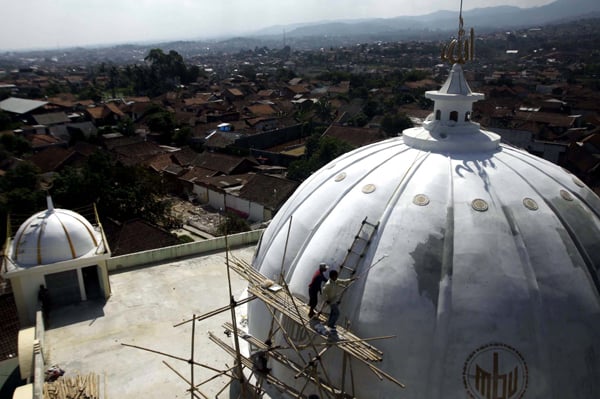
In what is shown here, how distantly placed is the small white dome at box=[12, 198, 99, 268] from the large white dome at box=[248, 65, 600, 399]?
27.8 feet

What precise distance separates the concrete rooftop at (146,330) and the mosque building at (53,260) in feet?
2.58

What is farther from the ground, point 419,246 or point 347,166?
point 347,166

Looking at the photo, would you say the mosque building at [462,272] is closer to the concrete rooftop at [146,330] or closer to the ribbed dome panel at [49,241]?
the concrete rooftop at [146,330]

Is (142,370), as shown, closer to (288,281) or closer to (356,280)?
(288,281)

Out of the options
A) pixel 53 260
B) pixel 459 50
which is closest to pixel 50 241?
pixel 53 260

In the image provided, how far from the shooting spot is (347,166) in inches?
508

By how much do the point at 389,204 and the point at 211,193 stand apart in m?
34.6

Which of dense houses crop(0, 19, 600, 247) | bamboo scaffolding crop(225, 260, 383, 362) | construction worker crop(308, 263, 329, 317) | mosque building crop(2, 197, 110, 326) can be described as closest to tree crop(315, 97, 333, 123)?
dense houses crop(0, 19, 600, 247)

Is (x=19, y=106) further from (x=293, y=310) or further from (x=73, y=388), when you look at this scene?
(x=293, y=310)

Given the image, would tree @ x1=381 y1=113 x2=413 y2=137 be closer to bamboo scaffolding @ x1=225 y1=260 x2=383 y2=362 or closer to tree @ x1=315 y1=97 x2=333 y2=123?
tree @ x1=315 y1=97 x2=333 y2=123

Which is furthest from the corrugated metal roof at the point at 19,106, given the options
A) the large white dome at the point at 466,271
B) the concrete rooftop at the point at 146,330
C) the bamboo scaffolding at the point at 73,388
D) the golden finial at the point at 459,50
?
the large white dome at the point at 466,271

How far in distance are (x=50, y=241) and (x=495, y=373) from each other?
14.5 m

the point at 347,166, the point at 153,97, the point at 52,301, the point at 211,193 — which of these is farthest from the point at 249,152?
A: the point at 153,97

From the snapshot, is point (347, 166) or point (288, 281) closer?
point (288, 281)
